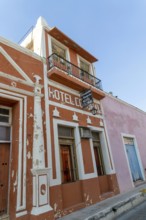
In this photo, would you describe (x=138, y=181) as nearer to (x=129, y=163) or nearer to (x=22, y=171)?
(x=129, y=163)

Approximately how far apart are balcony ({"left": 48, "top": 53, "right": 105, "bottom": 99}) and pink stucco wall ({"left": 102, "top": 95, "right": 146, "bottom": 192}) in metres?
1.62

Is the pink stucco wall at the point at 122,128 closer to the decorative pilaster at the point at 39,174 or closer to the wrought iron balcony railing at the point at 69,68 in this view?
the wrought iron balcony railing at the point at 69,68

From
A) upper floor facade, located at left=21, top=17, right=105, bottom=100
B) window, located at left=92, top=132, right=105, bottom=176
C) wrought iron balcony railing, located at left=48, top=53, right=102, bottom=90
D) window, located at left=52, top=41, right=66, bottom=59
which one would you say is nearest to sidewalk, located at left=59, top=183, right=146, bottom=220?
window, located at left=92, top=132, right=105, bottom=176

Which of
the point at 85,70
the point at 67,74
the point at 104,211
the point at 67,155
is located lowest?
the point at 104,211

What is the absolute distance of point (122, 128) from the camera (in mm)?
10398

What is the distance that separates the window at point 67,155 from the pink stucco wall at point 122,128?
2966 millimetres

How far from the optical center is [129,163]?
31.6 ft

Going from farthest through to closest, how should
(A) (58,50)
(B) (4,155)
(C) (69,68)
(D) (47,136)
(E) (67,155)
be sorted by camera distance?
(A) (58,50) → (C) (69,68) → (E) (67,155) → (D) (47,136) → (B) (4,155)

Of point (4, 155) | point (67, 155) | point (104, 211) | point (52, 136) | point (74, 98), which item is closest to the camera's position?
point (4, 155)

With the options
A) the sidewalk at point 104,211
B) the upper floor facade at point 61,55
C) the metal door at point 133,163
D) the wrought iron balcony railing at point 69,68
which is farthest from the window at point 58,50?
the sidewalk at point 104,211

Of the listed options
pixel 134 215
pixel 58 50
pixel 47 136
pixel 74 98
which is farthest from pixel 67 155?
pixel 58 50

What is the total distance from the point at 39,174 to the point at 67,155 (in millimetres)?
2088

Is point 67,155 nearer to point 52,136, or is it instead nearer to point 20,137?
point 52,136

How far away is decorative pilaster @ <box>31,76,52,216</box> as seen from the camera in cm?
426
